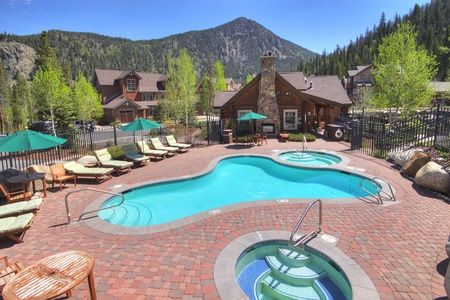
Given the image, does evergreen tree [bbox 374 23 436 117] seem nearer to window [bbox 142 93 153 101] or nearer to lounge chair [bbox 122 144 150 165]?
lounge chair [bbox 122 144 150 165]

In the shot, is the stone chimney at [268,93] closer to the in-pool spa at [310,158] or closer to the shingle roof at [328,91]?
the shingle roof at [328,91]

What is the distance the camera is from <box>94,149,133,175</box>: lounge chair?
12.2m

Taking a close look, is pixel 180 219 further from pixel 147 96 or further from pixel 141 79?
pixel 141 79

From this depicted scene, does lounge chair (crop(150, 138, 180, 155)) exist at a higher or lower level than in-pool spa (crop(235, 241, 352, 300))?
higher

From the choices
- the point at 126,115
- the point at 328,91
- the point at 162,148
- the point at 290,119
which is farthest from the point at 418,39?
the point at 162,148

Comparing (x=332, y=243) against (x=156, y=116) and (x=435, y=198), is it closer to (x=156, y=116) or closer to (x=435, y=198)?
(x=435, y=198)

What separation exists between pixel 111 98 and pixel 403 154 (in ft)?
148

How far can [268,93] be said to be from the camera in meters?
22.5

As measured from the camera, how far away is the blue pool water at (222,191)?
8.80m

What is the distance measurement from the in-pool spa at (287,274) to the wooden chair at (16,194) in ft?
24.5

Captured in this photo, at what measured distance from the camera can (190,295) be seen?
14.0ft

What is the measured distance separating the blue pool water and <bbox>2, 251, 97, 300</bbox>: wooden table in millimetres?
4062

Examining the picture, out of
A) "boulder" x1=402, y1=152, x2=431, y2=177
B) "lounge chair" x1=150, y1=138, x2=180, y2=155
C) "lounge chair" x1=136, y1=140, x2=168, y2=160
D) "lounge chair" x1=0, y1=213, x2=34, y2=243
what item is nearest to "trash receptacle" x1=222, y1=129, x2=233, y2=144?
"lounge chair" x1=150, y1=138, x2=180, y2=155

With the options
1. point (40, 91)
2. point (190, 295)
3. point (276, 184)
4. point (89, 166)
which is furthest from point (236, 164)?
point (40, 91)
